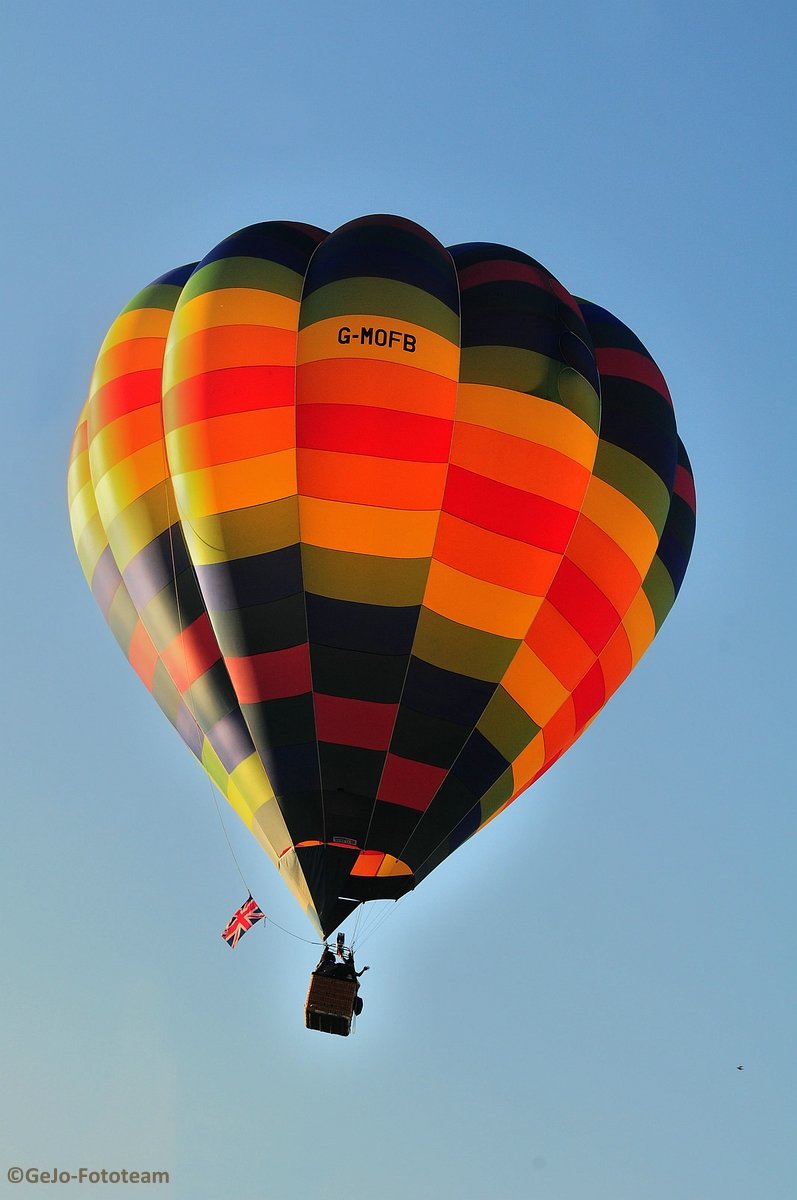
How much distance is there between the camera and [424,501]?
12477 millimetres

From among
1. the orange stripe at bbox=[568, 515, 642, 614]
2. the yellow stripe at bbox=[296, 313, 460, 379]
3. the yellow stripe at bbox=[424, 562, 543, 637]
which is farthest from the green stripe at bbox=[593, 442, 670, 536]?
the yellow stripe at bbox=[296, 313, 460, 379]

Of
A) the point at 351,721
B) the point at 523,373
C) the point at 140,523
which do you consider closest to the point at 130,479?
the point at 140,523

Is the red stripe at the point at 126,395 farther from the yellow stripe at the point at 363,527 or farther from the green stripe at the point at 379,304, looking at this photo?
the yellow stripe at the point at 363,527

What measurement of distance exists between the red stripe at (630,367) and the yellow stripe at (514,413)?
4.32 ft

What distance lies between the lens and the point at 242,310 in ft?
41.7

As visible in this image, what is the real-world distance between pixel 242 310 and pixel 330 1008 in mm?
5449

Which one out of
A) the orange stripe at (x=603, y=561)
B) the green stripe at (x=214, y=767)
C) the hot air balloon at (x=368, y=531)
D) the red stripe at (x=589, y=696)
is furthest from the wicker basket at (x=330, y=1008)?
the orange stripe at (x=603, y=561)

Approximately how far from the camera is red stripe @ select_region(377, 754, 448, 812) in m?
12.5

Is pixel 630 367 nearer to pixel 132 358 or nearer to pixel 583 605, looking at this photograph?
pixel 583 605

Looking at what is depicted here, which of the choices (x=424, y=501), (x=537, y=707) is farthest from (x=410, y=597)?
(x=537, y=707)

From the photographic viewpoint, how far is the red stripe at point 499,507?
12.6 meters

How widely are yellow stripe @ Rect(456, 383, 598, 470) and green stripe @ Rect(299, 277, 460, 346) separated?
50 centimetres

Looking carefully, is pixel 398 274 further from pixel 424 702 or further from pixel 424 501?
pixel 424 702

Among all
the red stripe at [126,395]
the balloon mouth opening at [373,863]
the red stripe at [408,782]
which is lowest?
the balloon mouth opening at [373,863]
